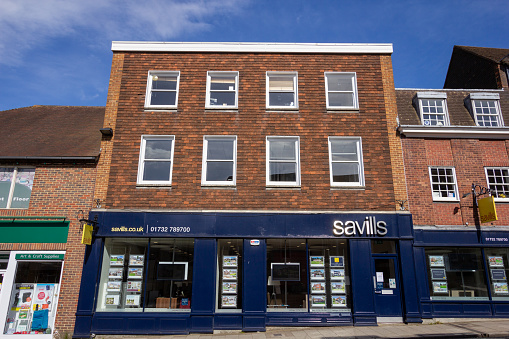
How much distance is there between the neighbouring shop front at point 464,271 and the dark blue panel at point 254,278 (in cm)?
526

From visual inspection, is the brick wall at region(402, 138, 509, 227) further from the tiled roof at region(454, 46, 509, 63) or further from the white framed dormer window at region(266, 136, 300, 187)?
the tiled roof at region(454, 46, 509, 63)

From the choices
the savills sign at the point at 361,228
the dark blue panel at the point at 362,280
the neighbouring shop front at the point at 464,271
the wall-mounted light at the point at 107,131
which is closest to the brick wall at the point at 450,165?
the neighbouring shop front at the point at 464,271

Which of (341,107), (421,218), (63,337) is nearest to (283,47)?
(341,107)

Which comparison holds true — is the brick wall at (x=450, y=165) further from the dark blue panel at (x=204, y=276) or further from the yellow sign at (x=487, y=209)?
the dark blue panel at (x=204, y=276)

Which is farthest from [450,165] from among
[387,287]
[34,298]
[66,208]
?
[34,298]

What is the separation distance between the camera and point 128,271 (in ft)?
36.8

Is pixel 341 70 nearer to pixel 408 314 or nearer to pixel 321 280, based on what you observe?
pixel 321 280

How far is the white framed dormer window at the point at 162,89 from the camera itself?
1288 centimetres

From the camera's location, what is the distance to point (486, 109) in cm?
1430

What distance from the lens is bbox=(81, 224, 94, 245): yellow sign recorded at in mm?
10415

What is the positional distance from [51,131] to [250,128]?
825 cm

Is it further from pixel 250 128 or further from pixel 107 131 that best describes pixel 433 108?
pixel 107 131

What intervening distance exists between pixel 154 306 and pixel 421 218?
9710mm

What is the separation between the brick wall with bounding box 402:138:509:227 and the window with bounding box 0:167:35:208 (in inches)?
538
